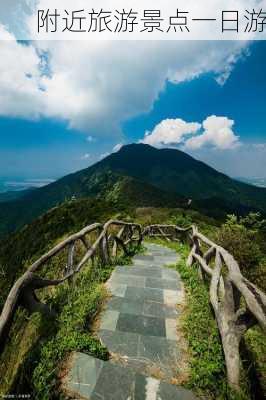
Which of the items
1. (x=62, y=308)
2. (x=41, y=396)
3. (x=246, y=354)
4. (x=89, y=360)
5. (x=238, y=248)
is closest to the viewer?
(x=41, y=396)

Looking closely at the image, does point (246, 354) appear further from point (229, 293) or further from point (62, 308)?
point (62, 308)

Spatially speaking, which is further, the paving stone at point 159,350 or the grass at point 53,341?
the paving stone at point 159,350

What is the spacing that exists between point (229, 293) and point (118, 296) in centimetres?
228

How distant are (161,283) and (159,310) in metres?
1.36

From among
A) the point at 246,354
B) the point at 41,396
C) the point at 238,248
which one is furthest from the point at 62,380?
the point at 238,248

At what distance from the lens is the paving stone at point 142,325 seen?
3816 millimetres

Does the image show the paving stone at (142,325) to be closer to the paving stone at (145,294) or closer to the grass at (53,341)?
the grass at (53,341)

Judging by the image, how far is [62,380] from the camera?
9.16ft

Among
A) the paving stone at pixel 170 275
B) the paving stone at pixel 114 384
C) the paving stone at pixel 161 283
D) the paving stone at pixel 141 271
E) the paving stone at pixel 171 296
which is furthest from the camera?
the paving stone at pixel 141 271

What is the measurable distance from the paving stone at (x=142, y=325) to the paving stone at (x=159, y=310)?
0.50ft

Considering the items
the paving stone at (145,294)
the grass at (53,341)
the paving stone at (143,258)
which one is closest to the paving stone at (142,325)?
the grass at (53,341)

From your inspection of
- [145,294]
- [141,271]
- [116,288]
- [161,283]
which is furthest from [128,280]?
[141,271]

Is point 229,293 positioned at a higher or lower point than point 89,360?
higher

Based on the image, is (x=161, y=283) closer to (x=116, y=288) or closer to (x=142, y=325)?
(x=116, y=288)
